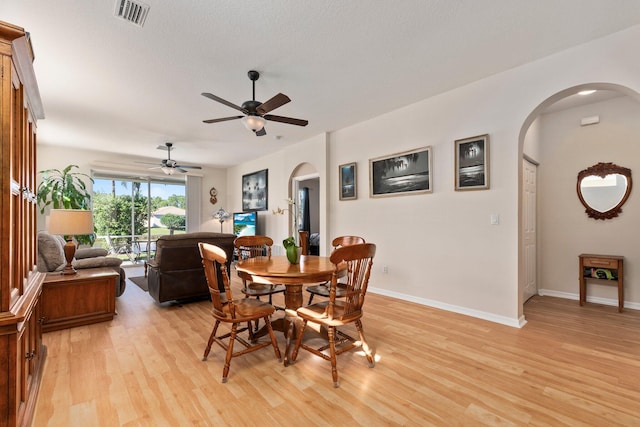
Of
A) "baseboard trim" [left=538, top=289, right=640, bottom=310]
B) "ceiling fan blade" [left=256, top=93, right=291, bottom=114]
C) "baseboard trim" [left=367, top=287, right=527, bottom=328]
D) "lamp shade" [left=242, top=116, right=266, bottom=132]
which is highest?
"ceiling fan blade" [left=256, top=93, right=291, bottom=114]

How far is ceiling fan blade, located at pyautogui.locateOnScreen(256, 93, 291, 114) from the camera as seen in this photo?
2.60 metres

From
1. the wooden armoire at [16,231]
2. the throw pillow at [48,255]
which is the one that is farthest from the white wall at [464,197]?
the throw pillow at [48,255]

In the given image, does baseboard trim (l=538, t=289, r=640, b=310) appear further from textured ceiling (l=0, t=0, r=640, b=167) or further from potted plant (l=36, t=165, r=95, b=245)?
potted plant (l=36, t=165, r=95, b=245)

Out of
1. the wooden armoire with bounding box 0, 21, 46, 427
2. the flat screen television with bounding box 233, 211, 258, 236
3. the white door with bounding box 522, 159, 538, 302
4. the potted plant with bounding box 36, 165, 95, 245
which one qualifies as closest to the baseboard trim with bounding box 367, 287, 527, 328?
the white door with bounding box 522, 159, 538, 302

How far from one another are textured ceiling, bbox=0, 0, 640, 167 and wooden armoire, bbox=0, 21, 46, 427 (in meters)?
0.91

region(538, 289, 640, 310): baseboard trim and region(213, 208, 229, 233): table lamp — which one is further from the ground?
region(213, 208, 229, 233): table lamp

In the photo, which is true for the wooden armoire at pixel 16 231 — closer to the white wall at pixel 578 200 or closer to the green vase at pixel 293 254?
the green vase at pixel 293 254

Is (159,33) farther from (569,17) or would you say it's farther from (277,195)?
(277,195)

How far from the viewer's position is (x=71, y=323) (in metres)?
3.02

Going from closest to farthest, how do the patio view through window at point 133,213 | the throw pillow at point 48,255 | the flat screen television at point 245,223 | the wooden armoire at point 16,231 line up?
the wooden armoire at point 16,231
the throw pillow at point 48,255
the patio view through window at point 133,213
the flat screen television at point 245,223

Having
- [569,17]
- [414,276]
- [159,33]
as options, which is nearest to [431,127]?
[569,17]

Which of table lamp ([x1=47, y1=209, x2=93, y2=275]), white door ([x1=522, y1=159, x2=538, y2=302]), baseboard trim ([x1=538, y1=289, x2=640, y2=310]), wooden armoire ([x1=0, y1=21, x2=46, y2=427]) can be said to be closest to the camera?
wooden armoire ([x1=0, y1=21, x2=46, y2=427])

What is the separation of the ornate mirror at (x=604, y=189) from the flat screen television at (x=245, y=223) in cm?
613

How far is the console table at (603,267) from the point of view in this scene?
3536mm
